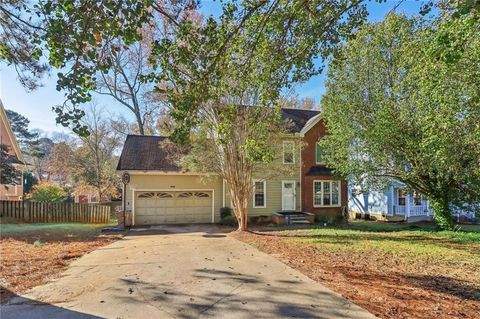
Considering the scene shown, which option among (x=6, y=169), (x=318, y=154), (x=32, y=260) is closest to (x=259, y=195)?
(x=318, y=154)

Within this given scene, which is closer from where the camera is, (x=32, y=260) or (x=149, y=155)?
(x=32, y=260)

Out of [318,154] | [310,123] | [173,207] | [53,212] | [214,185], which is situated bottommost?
[53,212]

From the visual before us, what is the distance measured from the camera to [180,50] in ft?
18.3

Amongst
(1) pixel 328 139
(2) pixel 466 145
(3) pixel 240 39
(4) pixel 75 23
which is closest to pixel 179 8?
(3) pixel 240 39

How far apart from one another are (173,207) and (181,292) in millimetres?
13592

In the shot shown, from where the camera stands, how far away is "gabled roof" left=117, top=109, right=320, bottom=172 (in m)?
18.2

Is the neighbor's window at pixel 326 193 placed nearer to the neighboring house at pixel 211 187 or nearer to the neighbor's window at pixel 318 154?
the neighboring house at pixel 211 187

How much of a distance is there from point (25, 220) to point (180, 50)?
16365 mm

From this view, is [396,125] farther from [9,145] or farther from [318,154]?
[9,145]

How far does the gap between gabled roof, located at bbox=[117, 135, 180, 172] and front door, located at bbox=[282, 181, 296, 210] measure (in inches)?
260

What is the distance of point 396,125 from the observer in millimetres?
14641

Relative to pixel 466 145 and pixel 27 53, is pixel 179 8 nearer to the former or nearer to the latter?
pixel 27 53

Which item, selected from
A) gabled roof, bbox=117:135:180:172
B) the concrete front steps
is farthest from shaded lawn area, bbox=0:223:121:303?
the concrete front steps

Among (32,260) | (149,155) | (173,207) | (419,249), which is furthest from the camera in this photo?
(149,155)
